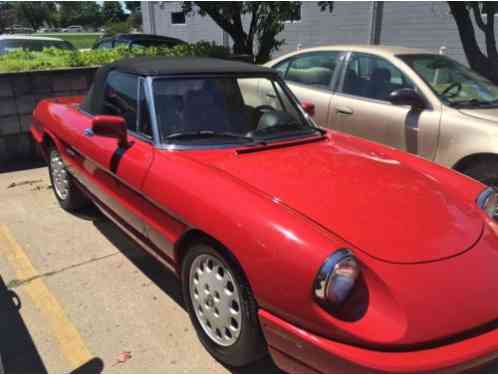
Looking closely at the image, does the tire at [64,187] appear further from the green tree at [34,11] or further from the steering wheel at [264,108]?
the green tree at [34,11]

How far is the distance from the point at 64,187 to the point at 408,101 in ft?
11.4

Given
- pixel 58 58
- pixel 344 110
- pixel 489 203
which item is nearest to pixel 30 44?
pixel 58 58

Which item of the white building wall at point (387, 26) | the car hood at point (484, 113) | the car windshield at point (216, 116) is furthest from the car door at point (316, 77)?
the white building wall at point (387, 26)

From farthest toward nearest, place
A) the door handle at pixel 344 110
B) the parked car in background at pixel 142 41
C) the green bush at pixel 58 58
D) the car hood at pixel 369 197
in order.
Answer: the parked car in background at pixel 142 41
the green bush at pixel 58 58
the door handle at pixel 344 110
the car hood at pixel 369 197

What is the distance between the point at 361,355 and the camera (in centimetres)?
194

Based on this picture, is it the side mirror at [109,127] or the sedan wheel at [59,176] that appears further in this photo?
the sedan wheel at [59,176]

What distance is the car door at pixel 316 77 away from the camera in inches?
214

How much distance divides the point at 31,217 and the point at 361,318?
3778mm

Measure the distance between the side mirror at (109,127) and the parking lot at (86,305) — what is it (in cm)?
110

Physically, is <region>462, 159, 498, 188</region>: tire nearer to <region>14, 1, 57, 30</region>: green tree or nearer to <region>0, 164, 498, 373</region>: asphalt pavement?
<region>0, 164, 498, 373</region>: asphalt pavement

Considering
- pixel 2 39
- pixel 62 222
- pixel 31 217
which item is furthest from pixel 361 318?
pixel 2 39

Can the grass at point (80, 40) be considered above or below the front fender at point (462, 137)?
below

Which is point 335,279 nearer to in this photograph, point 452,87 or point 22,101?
point 452,87

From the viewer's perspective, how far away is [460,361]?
1984mm
